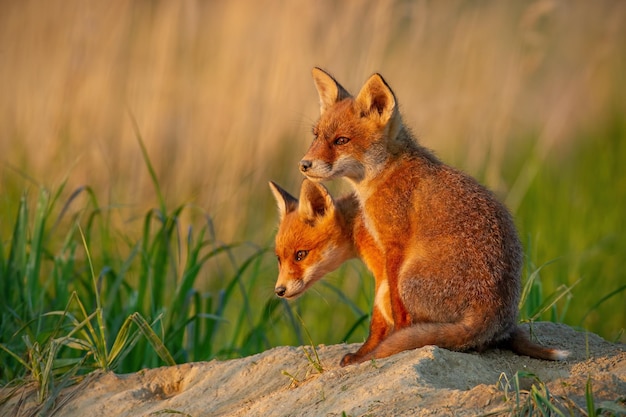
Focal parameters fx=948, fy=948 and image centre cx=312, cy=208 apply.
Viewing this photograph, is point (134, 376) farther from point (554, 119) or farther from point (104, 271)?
point (554, 119)

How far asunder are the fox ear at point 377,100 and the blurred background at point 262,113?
2684 millimetres

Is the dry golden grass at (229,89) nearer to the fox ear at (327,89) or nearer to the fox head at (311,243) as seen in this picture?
the fox ear at (327,89)

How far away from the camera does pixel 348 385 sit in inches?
148

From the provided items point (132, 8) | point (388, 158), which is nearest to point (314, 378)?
point (388, 158)

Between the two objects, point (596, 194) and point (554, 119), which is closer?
point (596, 194)

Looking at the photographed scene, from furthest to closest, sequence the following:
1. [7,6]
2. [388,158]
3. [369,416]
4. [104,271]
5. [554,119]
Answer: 1. [7,6]
2. [554,119]
3. [104,271]
4. [388,158]
5. [369,416]

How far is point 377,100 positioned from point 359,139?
235 mm

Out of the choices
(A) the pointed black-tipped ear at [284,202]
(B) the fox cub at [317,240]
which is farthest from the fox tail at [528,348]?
(A) the pointed black-tipped ear at [284,202]

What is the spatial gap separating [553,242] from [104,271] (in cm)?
413

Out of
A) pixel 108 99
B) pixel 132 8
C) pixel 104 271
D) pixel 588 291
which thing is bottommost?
pixel 588 291

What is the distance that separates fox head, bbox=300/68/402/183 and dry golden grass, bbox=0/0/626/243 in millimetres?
2940

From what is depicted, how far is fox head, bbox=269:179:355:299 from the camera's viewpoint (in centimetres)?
485

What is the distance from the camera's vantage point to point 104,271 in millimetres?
5695

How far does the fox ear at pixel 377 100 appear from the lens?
185 inches
